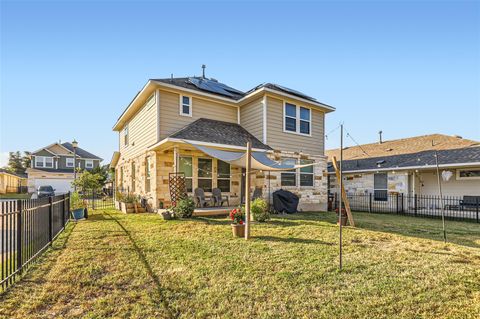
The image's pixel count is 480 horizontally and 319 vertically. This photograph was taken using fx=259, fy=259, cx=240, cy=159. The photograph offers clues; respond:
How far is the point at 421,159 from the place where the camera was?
46.0 ft

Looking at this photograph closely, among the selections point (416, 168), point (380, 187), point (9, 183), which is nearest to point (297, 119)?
point (416, 168)

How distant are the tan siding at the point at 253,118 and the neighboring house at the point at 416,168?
5128mm

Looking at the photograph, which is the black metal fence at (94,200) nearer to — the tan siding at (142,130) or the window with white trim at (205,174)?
the tan siding at (142,130)

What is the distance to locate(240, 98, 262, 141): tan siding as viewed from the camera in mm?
12205

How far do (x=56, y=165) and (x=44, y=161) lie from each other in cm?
139

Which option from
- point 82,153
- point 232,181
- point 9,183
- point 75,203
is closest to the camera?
point 75,203

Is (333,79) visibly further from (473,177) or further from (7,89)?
(7,89)

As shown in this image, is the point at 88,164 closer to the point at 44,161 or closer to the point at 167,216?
the point at 44,161

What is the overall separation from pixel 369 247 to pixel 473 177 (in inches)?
436

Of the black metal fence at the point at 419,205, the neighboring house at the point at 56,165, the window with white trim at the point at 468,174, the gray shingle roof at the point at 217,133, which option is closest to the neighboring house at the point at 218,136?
the gray shingle roof at the point at 217,133

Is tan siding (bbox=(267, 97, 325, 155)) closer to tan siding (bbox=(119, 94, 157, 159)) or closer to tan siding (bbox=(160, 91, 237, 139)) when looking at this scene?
tan siding (bbox=(160, 91, 237, 139))

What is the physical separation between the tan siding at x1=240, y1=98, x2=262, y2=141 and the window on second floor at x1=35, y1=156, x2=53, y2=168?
106 ft

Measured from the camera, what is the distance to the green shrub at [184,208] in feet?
29.0

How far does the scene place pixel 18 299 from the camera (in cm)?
328
